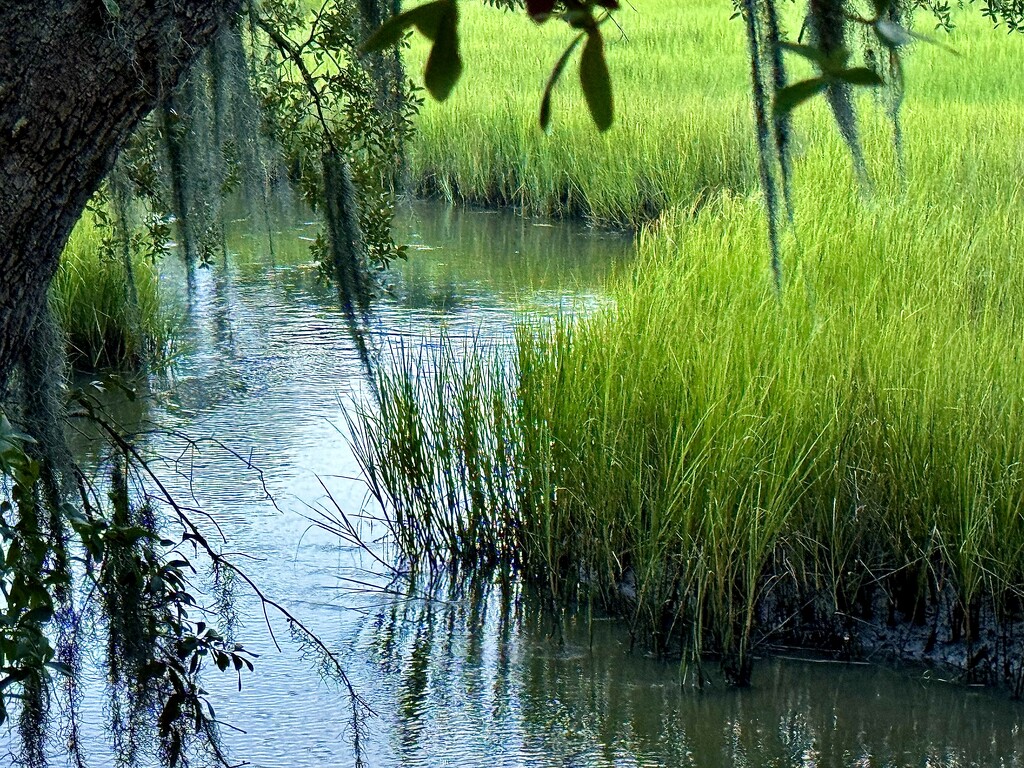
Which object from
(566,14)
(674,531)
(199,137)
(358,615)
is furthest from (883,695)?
(566,14)

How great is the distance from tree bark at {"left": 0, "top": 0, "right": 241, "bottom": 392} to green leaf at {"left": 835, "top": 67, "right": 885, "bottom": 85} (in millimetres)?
709

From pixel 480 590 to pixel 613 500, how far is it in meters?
0.56

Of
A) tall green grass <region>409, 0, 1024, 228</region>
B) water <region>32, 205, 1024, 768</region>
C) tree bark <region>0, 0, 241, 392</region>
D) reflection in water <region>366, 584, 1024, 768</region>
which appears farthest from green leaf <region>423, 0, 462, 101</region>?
tall green grass <region>409, 0, 1024, 228</region>

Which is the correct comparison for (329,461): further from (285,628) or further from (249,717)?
(249,717)

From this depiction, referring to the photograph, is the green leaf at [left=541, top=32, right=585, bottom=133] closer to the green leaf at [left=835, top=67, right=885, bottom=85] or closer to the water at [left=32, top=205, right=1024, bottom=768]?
the green leaf at [left=835, top=67, right=885, bottom=85]

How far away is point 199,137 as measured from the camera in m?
1.92

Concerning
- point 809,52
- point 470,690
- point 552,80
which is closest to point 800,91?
point 809,52

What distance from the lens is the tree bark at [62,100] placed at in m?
1.17

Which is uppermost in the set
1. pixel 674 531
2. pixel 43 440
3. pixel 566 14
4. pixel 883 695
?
A: pixel 566 14

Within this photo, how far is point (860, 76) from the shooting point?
762mm

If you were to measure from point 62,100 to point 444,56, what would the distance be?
517 millimetres

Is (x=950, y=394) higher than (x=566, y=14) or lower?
lower

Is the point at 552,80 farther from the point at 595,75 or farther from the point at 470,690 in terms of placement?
the point at 470,690

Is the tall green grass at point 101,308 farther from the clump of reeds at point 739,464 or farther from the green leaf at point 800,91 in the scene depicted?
the green leaf at point 800,91
